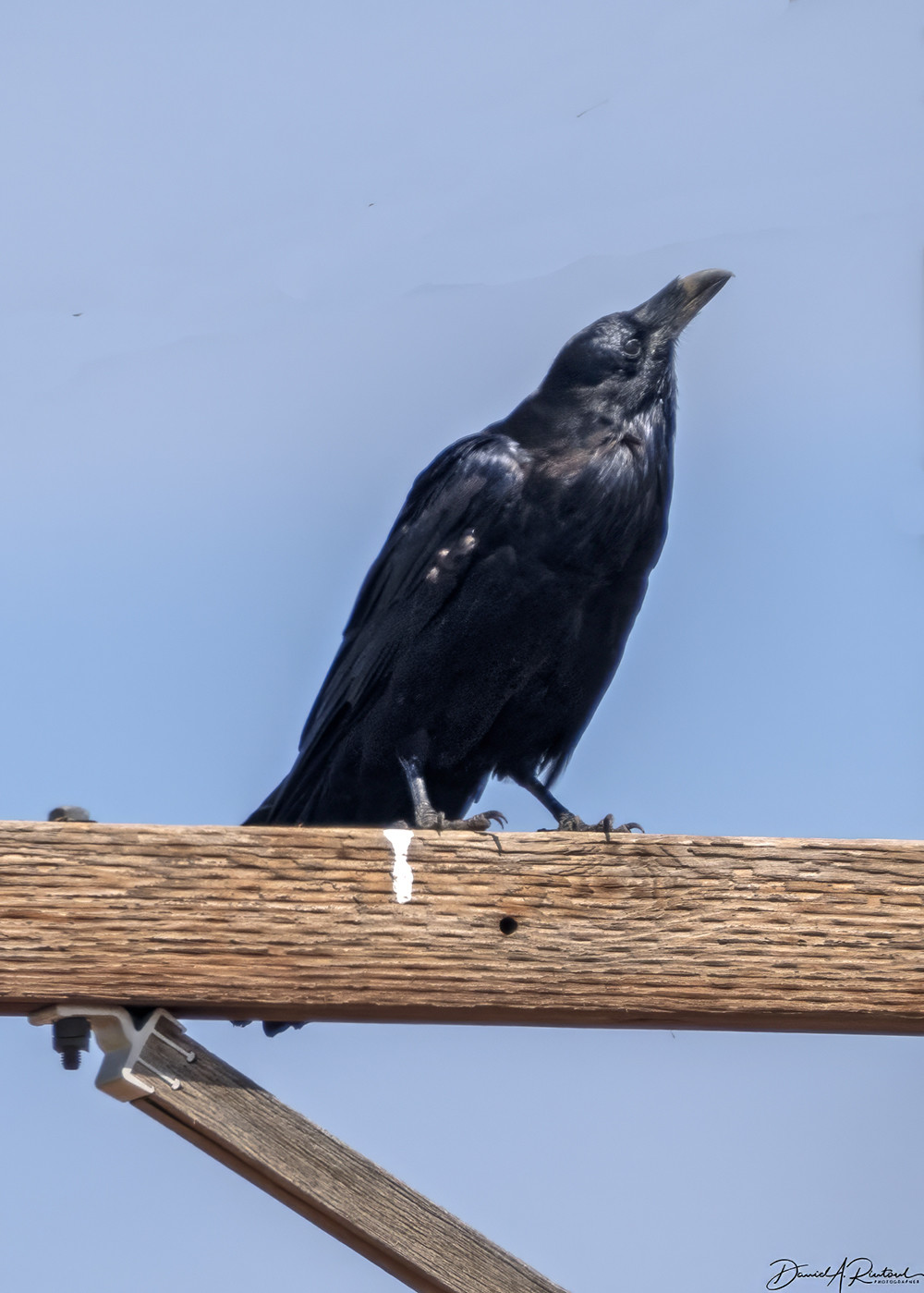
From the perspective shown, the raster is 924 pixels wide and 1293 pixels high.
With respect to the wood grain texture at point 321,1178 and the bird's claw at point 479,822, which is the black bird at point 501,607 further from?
the wood grain texture at point 321,1178

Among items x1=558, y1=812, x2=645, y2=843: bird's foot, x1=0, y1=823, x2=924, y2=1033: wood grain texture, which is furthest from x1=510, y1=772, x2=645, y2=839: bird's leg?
x1=0, y1=823, x2=924, y2=1033: wood grain texture

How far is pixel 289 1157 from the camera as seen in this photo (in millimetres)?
1896

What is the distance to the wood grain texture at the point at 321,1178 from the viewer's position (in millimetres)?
1879

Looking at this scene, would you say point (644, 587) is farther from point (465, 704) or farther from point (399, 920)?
point (399, 920)

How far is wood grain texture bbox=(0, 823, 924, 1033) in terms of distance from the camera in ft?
6.40

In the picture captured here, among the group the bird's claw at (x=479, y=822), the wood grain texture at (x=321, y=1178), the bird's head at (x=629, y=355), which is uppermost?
the bird's head at (x=629, y=355)

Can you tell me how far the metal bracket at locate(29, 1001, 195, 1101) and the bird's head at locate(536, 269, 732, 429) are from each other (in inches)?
86.3

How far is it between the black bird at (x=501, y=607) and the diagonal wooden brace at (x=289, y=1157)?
1.42m

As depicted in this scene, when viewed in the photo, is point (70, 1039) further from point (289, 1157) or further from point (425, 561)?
point (425, 561)

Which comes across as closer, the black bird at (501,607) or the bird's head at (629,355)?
the black bird at (501,607)

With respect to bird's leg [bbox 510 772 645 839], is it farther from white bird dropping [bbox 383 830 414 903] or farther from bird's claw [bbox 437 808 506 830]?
white bird dropping [bbox 383 830 414 903]

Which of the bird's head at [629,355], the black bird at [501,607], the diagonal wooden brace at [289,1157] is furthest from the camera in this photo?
the bird's head at [629,355]

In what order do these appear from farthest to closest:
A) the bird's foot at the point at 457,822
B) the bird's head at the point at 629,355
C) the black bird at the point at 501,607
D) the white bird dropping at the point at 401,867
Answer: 1. the bird's head at the point at 629,355
2. the black bird at the point at 501,607
3. the bird's foot at the point at 457,822
4. the white bird dropping at the point at 401,867

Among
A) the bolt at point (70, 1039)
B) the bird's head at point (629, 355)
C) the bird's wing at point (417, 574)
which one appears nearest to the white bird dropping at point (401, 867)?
the bolt at point (70, 1039)
